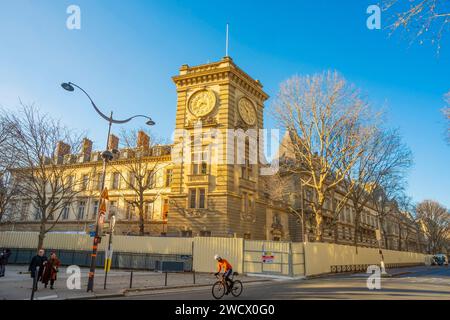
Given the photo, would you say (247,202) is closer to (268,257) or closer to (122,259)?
(268,257)

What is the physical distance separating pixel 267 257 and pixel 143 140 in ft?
81.6

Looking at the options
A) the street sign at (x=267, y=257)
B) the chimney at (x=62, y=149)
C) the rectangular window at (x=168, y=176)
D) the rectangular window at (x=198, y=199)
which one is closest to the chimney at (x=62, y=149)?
the chimney at (x=62, y=149)

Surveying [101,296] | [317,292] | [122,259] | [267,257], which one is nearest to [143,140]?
[122,259]

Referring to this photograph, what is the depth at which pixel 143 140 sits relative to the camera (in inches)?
1694

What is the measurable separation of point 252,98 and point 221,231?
16.5 m

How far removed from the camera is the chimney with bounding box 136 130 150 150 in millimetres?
42347

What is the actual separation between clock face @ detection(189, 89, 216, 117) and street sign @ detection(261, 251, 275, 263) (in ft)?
53.7

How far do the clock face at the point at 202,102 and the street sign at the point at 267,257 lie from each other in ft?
53.7

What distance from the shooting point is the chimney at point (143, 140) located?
4235 centimetres

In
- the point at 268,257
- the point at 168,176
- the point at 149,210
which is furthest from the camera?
the point at 149,210

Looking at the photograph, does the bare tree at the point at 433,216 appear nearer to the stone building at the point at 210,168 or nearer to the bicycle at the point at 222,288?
the stone building at the point at 210,168

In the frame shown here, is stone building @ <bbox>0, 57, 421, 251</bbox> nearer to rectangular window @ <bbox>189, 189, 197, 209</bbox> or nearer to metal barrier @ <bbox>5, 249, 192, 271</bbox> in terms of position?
rectangular window @ <bbox>189, 189, 197, 209</bbox>
